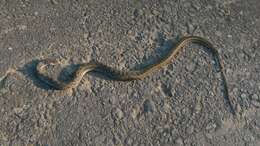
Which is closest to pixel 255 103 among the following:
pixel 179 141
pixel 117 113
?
pixel 179 141

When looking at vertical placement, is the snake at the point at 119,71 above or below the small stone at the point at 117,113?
above

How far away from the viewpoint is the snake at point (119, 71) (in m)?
4.49

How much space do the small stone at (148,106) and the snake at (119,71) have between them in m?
0.28

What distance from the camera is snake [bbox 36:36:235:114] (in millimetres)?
4492

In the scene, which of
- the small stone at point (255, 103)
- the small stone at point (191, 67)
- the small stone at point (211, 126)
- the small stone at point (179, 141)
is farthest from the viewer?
the small stone at point (191, 67)

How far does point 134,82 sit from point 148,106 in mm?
321

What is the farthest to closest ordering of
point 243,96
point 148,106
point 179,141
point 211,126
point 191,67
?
point 191,67, point 243,96, point 148,106, point 211,126, point 179,141

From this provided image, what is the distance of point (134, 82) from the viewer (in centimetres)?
461

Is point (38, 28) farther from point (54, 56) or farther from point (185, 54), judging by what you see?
point (185, 54)

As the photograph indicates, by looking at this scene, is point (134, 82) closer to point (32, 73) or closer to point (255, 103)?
point (32, 73)

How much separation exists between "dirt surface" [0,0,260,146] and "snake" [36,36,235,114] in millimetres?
57

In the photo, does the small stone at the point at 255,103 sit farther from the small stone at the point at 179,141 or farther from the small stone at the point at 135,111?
the small stone at the point at 135,111

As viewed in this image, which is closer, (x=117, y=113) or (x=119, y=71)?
(x=117, y=113)

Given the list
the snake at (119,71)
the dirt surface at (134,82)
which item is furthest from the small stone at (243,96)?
the snake at (119,71)
